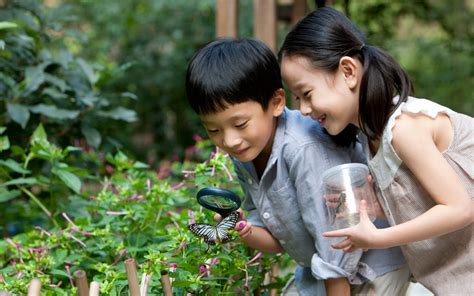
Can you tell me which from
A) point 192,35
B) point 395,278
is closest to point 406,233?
point 395,278

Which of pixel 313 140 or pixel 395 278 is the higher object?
pixel 313 140

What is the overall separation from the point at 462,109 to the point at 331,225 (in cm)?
626

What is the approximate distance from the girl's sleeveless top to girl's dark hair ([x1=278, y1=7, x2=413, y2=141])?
0.14ft

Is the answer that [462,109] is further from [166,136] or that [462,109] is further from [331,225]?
[331,225]

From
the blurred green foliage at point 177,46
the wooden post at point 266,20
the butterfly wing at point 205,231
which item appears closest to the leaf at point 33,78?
the wooden post at point 266,20

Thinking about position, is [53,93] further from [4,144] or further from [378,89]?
[378,89]

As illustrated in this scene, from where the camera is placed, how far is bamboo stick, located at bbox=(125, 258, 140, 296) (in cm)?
184

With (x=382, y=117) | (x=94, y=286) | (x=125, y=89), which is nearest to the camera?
(x=94, y=286)

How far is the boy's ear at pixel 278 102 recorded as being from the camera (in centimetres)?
224

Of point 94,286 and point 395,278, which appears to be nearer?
point 94,286

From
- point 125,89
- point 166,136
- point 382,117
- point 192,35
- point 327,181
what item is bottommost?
point 166,136

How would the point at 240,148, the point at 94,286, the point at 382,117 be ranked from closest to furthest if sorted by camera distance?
the point at 94,286 → the point at 382,117 → the point at 240,148

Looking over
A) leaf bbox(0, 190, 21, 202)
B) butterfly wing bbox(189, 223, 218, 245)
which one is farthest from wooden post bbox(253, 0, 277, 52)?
butterfly wing bbox(189, 223, 218, 245)

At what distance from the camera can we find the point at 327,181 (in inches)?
80.6
